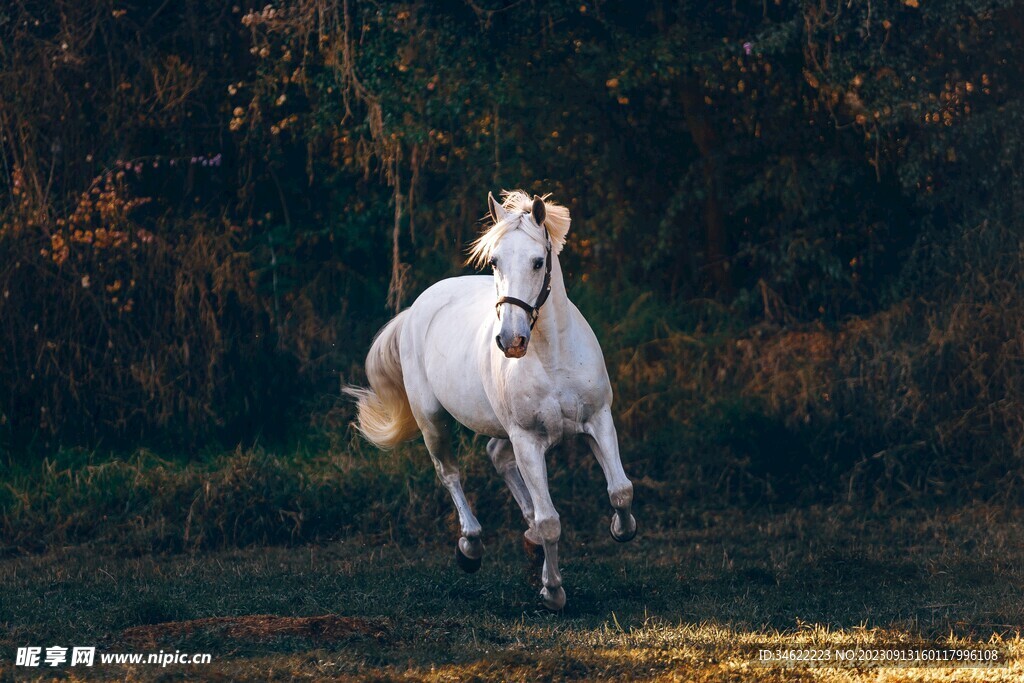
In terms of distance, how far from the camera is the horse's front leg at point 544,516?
6.06 meters

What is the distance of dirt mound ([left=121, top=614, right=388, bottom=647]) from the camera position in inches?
217

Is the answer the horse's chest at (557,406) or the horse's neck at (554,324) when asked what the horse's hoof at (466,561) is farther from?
the horse's neck at (554,324)

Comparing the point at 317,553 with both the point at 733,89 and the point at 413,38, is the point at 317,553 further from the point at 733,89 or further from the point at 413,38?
the point at 733,89

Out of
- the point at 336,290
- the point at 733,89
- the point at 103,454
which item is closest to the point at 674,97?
the point at 733,89

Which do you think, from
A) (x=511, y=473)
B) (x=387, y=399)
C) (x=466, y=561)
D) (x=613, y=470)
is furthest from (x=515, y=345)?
(x=387, y=399)

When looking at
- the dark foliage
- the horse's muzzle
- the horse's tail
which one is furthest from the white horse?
the dark foliage

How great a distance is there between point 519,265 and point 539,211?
14.1 inches

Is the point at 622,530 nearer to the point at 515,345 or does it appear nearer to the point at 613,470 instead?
the point at 613,470

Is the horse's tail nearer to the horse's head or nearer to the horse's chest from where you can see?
the horse's chest

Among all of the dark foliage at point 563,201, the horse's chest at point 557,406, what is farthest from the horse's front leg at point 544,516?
the dark foliage at point 563,201

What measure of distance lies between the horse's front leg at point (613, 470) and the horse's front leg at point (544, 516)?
0.88 ft

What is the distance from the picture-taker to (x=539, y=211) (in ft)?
19.1

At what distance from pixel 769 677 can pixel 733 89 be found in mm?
6948

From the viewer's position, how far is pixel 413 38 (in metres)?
10.2
